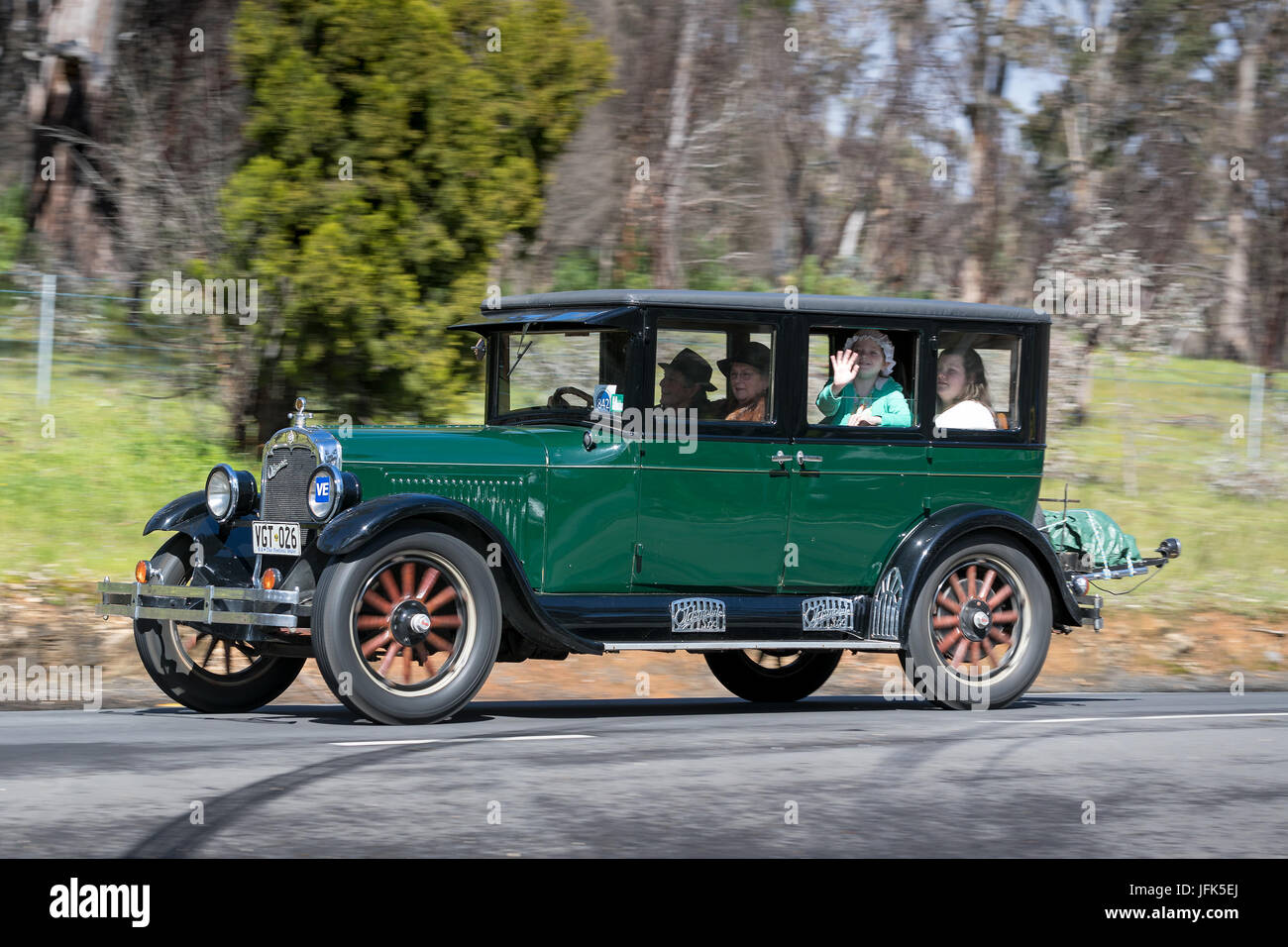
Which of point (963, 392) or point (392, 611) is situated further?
point (963, 392)

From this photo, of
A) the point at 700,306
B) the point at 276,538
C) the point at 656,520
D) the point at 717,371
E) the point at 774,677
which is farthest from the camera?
the point at 774,677

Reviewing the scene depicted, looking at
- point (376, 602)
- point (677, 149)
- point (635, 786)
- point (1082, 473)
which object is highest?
point (677, 149)

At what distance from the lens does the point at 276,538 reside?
28.7ft

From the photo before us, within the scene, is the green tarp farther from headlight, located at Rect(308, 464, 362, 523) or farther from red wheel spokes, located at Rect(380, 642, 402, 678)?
headlight, located at Rect(308, 464, 362, 523)

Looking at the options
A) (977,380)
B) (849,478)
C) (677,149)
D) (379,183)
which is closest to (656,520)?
(849,478)

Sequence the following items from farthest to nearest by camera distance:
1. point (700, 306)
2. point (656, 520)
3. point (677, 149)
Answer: point (677, 149) → point (700, 306) → point (656, 520)

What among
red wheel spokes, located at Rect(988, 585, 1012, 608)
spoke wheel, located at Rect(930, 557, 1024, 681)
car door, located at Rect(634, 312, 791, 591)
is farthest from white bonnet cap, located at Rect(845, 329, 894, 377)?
red wheel spokes, located at Rect(988, 585, 1012, 608)

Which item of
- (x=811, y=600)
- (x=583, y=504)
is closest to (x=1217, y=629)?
(x=811, y=600)

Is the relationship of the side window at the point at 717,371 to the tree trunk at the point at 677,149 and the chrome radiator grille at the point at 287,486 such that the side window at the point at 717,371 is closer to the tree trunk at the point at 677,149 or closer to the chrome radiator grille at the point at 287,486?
the chrome radiator grille at the point at 287,486

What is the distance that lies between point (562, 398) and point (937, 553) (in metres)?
2.23

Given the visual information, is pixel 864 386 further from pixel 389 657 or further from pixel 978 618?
pixel 389 657

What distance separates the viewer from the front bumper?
815 centimetres

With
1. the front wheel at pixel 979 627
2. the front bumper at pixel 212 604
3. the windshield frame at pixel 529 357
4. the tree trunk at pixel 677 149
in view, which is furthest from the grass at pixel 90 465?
the tree trunk at pixel 677 149
